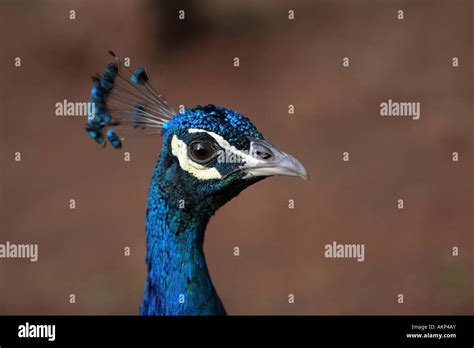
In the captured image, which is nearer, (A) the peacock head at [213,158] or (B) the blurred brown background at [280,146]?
(A) the peacock head at [213,158]

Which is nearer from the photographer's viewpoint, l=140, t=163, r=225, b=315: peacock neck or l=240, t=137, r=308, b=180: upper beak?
l=240, t=137, r=308, b=180: upper beak

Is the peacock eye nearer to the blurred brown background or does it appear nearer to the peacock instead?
the peacock

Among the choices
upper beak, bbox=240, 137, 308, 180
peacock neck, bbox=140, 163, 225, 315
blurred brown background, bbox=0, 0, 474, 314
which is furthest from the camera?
blurred brown background, bbox=0, 0, 474, 314

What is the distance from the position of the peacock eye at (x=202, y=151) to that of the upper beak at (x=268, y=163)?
0.40 ft

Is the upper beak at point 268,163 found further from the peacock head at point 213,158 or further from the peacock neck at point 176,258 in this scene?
the peacock neck at point 176,258

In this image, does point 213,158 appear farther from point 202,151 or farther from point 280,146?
point 280,146

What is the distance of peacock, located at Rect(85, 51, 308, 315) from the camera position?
2.72m

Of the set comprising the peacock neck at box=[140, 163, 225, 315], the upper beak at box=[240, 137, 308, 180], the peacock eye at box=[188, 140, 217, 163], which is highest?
the peacock eye at box=[188, 140, 217, 163]

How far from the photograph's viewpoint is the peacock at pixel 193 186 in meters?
2.72

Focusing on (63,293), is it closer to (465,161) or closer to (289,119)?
(289,119)

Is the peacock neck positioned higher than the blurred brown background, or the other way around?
the blurred brown background

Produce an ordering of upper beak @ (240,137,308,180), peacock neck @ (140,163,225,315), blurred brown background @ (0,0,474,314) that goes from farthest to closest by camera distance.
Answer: blurred brown background @ (0,0,474,314), peacock neck @ (140,163,225,315), upper beak @ (240,137,308,180)

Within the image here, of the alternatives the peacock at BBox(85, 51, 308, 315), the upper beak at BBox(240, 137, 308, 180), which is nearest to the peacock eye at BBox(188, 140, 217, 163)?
the peacock at BBox(85, 51, 308, 315)

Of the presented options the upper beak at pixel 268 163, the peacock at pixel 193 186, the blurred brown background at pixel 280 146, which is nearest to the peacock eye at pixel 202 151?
the peacock at pixel 193 186
